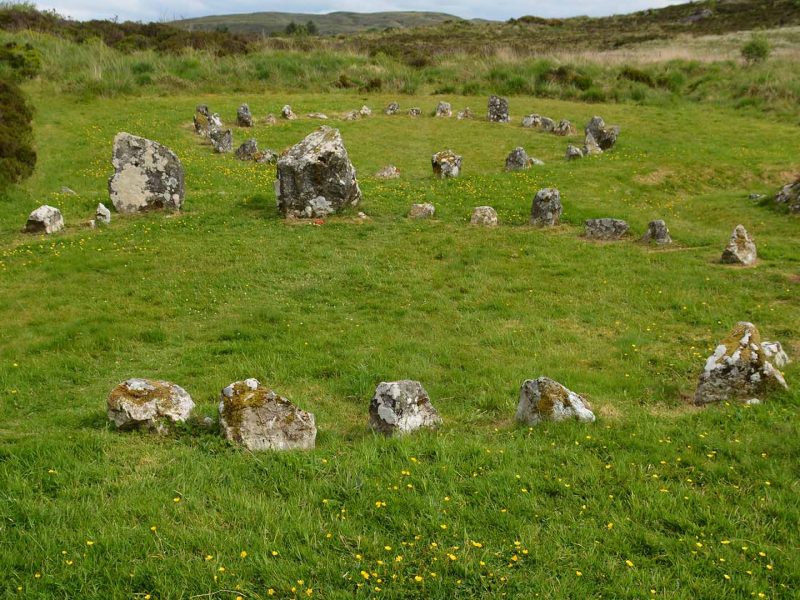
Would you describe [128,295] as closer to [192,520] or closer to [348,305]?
[348,305]

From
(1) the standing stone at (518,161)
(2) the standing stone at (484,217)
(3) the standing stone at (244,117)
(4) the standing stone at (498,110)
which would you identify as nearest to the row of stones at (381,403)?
(2) the standing stone at (484,217)

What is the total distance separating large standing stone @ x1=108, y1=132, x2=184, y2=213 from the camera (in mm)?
18781

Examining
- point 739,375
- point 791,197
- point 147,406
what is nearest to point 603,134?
point 791,197

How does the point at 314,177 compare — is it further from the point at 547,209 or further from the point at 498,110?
the point at 498,110

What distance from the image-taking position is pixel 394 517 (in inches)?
224

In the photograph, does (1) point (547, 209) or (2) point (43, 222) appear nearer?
(2) point (43, 222)

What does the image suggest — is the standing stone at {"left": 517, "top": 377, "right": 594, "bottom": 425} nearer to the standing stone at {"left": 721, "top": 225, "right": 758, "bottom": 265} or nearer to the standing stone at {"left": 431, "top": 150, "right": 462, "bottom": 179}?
the standing stone at {"left": 721, "top": 225, "right": 758, "bottom": 265}

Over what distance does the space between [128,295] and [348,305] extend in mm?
4855

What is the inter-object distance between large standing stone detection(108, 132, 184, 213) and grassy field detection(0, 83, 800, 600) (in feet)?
2.51

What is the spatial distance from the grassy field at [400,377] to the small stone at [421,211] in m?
0.44

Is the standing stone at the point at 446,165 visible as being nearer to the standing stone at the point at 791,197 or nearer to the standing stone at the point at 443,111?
the standing stone at the point at 791,197

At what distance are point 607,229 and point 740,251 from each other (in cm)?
359

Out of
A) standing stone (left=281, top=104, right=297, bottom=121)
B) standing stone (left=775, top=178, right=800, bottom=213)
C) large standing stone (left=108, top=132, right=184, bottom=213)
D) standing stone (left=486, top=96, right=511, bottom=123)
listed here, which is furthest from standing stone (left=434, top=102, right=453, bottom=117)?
large standing stone (left=108, top=132, right=184, bottom=213)

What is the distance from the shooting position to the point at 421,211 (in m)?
19.4
